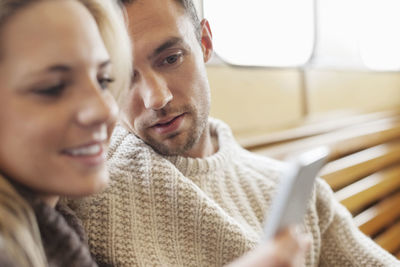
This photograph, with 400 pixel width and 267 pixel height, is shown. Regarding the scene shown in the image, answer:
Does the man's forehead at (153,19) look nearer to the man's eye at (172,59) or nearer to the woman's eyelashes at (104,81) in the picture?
the man's eye at (172,59)

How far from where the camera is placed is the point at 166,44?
99 cm

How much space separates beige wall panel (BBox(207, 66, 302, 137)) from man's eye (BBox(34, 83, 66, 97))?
1.17 metres

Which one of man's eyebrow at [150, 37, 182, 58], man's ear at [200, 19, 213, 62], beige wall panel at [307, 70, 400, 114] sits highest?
man's eyebrow at [150, 37, 182, 58]

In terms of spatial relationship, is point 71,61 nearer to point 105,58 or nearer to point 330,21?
point 105,58

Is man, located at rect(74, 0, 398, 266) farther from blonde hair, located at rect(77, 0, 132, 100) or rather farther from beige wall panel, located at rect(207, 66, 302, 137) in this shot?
beige wall panel, located at rect(207, 66, 302, 137)

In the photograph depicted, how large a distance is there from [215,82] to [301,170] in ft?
4.11

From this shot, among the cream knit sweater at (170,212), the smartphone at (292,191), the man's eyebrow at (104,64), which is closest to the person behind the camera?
the smartphone at (292,191)

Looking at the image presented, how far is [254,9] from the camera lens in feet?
6.86

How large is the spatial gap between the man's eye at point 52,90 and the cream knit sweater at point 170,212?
0.37 meters

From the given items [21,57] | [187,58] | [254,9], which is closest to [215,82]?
[254,9]

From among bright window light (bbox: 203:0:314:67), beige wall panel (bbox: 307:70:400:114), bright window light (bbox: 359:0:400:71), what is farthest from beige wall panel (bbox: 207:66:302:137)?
bright window light (bbox: 359:0:400:71)

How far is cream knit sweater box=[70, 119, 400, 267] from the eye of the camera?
0.89 meters

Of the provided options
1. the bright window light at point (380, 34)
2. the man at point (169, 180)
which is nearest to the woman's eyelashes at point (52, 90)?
the man at point (169, 180)

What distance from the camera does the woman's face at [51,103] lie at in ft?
1.82
